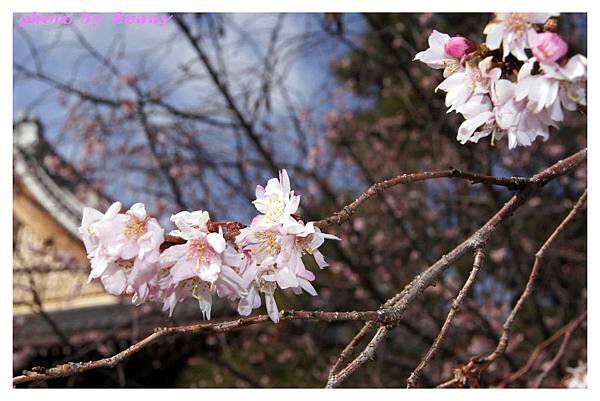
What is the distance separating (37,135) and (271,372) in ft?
5.31

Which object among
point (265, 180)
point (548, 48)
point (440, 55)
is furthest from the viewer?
point (265, 180)

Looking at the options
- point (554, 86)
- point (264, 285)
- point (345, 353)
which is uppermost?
point (554, 86)

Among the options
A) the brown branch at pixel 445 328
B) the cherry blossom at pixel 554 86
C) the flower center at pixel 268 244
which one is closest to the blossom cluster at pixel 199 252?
the flower center at pixel 268 244

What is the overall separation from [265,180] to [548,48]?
1794mm

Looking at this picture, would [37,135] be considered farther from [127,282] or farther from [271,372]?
[127,282]

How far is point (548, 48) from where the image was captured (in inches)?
25.2

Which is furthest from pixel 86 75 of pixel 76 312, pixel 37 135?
pixel 76 312

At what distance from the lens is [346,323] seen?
2.83m

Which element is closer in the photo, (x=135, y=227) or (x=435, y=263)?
(x=135, y=227)

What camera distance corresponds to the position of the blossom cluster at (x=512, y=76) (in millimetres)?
649

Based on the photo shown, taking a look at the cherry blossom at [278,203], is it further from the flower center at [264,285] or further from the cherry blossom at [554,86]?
the cherry blossom at [554,86]

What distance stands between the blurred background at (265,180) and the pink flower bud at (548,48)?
4.30 ft

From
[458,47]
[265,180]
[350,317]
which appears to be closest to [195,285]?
[350,317]

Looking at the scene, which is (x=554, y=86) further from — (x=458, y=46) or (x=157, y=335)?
(x=157, y=335)
